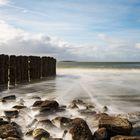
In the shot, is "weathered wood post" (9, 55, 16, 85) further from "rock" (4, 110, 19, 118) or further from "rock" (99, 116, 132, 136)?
"rock" (99, 116, 132, 136)

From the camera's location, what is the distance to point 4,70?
1988 centimetres

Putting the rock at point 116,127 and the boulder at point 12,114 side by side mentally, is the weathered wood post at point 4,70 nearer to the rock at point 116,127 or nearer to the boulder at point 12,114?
the boulder at point 12,114

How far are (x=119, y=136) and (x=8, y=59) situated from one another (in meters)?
14.2

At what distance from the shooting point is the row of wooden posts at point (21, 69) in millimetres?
19922

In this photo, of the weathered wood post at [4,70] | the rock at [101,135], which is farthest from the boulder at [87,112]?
the weathered wood post at [4,70]

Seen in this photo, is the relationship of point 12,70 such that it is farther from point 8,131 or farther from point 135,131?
point 135,131

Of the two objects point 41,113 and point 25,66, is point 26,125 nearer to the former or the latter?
point 41,113

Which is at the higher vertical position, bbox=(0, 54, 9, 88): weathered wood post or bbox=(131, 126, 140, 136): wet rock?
bbox=(0, 54, 9, 88): weathered wood post

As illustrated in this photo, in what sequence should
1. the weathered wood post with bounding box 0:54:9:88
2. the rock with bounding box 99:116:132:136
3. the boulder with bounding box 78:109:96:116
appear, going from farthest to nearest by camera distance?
the weathered wood post with bounding box 0:54:9:88 → the boulder with bounding box 78:109:96:116 → the rock with bounding box 99:116:132:136

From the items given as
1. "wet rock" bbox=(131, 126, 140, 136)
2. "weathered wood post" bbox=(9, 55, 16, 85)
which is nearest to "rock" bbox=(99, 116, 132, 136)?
"wet rock" bbox=(131, 126, 140, 136)

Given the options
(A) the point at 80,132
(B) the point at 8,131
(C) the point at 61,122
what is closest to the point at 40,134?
(B) the point at 8,131

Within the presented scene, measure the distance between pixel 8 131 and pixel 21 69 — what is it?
14934mm

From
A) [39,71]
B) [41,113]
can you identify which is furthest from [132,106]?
[39,71]

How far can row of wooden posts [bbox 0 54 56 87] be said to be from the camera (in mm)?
19922
